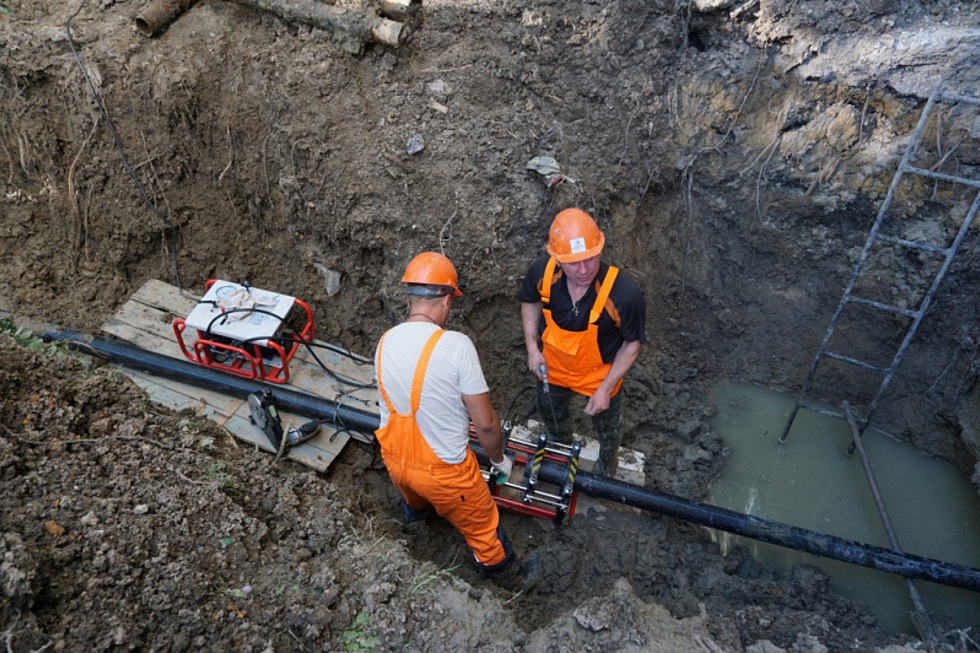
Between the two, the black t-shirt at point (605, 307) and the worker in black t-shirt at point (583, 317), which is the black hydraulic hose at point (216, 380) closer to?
the worker in black t-shirt at point (583, 317)

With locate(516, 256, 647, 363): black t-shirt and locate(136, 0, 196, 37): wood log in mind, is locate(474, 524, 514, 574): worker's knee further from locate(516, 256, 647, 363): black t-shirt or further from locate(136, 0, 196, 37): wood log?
locate(136, 0, 196, 37): wood log

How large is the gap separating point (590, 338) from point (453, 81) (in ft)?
8.16

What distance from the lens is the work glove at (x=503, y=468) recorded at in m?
3.49

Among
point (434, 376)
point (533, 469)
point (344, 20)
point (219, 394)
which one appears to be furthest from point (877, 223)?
point (219, 394)

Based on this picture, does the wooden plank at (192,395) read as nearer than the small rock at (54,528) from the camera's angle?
No

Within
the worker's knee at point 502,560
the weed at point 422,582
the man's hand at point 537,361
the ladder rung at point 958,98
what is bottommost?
the worker's knee at point 502,560

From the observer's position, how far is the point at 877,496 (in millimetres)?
4395

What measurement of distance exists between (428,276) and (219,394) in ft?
7.33

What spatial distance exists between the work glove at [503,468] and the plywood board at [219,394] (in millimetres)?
1135

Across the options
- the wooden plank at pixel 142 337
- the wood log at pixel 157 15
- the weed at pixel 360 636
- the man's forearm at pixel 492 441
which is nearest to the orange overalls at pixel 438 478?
the man's forearm at pixel 492 441

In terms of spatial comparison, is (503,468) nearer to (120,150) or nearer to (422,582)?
(422,582)

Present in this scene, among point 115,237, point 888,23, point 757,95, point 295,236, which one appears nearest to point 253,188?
point 295,236

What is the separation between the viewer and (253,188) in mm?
5023

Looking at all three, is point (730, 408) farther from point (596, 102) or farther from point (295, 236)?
point (295, 236)
